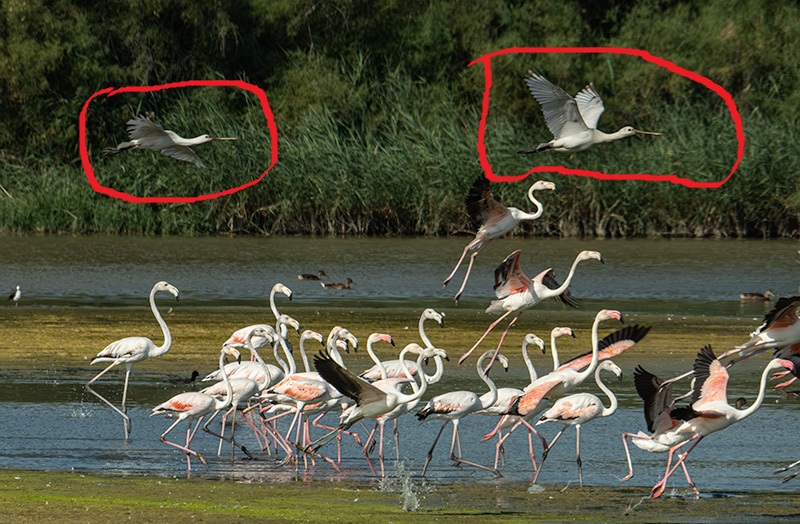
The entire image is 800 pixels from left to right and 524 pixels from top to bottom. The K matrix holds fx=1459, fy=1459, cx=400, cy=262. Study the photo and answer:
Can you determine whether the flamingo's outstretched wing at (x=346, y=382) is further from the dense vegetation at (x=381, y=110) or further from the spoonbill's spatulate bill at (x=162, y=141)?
the dense vegetation at (x=381, y=110)

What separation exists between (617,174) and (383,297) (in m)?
10.6

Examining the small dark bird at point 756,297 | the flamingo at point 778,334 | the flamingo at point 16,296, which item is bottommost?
the small dark bird at point 756,297

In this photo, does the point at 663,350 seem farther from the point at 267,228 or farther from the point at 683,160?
the point at 267,228

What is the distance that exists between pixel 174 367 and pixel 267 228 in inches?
730

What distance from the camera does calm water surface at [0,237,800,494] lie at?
9273 mm

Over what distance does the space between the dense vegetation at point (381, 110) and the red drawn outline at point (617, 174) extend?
0.18 metres

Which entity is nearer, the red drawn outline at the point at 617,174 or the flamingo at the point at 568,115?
the flamingo at the point at 568,115

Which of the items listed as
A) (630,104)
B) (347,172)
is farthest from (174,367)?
(630,104)

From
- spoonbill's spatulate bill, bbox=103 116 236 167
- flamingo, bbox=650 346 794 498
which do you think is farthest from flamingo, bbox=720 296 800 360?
spoonbill's spatulate bill, bbox=103 116 236 167

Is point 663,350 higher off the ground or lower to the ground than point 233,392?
lower

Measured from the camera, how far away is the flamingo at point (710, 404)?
27.2 feet

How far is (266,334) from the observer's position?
10883 millimetres

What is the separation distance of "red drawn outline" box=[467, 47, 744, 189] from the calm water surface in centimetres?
134

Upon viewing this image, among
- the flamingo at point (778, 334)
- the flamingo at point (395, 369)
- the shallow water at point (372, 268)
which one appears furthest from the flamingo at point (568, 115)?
the flamingo at point (778, 334)
